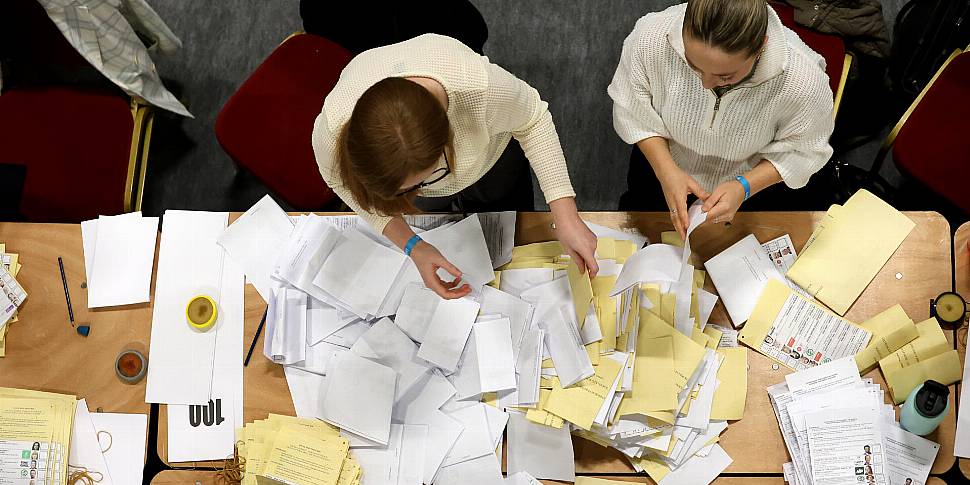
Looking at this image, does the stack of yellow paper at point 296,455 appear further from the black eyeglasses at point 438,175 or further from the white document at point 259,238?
the black eyeglasses at point 438,175

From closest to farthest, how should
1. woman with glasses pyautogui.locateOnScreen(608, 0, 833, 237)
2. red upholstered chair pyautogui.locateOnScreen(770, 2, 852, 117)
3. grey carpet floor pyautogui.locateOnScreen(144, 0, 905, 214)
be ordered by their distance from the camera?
woman with glasses pyautogui.locateOnScreen(608, 0, 833, 237) < red upholstered chair pyautogui.locateOnScreen(770, 2, 852, 117) < grey carpet floor pyautogui.locateOnScreen(144, 0, 905, 214)

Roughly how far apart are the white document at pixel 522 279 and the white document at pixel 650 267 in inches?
8.7

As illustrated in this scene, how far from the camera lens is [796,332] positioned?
6.21 ft

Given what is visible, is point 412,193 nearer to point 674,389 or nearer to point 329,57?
point 674,389

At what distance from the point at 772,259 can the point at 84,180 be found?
6.59 feet

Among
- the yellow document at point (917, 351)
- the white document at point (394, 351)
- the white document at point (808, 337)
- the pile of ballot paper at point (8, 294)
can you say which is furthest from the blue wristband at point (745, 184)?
the pile of ballot paper at point (8, 294)

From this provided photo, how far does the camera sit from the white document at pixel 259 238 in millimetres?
1993

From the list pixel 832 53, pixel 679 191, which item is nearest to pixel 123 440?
pixel 679 191

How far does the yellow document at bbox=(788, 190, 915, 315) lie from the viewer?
1.91 m

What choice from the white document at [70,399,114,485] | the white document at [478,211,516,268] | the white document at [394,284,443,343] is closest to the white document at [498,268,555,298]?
the white document at [478,211,516,268]

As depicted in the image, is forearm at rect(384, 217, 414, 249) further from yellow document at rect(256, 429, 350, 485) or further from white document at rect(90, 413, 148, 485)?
white document at rect(90, 413, 148, 485)

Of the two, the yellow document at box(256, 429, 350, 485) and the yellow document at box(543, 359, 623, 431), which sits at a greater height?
the yellow document at box(543, 359, 623, 431)

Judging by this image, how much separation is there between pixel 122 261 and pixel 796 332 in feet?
5.79

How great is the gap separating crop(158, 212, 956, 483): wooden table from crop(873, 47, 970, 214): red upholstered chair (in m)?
0.38
